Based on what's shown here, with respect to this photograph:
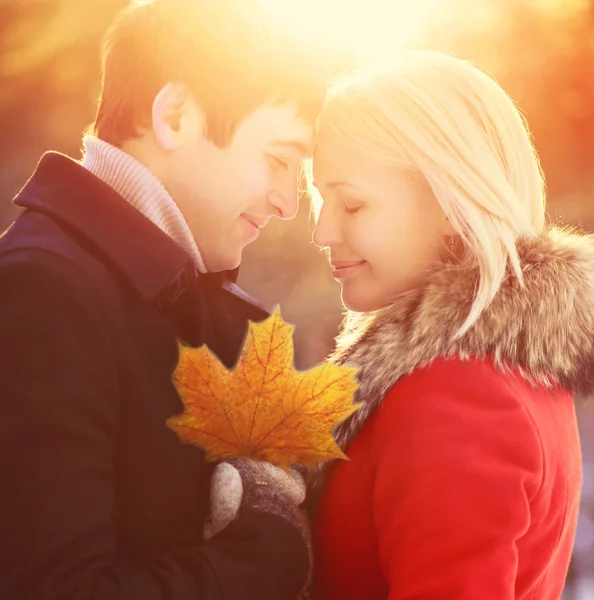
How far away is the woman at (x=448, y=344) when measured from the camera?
90cm

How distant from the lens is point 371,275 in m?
1.20

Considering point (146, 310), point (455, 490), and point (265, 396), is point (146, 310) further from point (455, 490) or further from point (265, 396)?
point (455, 490)

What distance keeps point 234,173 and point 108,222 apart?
25 centimetres

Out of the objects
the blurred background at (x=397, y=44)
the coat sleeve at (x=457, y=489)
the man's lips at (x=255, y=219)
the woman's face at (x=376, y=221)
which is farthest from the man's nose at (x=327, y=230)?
the blurred background at (x=397, y=44)

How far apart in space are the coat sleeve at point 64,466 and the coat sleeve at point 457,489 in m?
0.23

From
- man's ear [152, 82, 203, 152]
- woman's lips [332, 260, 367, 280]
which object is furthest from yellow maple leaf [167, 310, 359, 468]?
man's ear [152, 82, 203, 152]

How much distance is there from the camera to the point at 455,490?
89cm

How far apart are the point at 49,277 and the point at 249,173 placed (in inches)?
16.6

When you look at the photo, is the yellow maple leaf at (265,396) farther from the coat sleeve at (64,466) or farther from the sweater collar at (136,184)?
the sweater collar at (136,184)

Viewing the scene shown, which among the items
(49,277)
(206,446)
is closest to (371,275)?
(206,446)

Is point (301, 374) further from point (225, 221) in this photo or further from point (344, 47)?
point (344, 47)

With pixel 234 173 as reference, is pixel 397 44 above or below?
above

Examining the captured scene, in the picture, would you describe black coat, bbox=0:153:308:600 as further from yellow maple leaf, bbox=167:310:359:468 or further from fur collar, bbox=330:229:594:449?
fur collar, bbox=330:229:594:449

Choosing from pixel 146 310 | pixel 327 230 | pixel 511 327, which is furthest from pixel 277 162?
pixel 511 327
